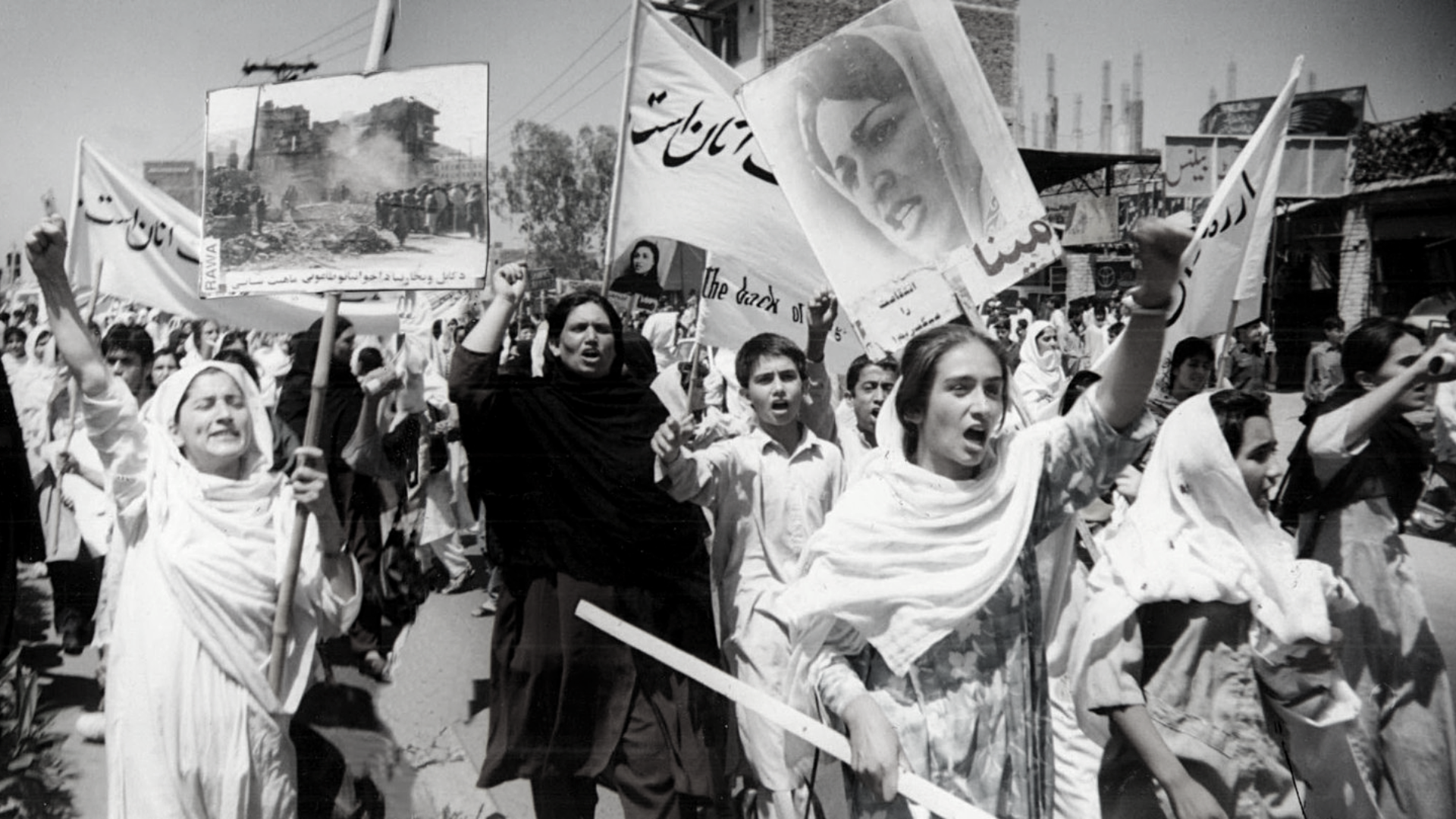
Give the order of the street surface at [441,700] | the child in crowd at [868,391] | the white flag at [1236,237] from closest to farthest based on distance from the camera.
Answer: the white flag at [1236,237], the street surface at [441,700], the child in crowd at [868,391]

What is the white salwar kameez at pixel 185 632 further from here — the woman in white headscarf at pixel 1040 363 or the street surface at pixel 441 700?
the woman in white headscarf at pixel 1040 363

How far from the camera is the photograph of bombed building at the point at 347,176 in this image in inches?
109

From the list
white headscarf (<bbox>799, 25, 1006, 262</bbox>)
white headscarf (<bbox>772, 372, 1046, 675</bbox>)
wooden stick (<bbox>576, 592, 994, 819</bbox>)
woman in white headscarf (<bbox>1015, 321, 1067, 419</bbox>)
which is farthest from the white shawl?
woman in white headscarf (<bbox>1015, 321, 1067, 419</bbox>)

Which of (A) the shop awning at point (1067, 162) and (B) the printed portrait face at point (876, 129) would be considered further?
(A) the shop awning at point (1067, 162)

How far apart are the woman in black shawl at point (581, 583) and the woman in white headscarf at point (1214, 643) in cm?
108

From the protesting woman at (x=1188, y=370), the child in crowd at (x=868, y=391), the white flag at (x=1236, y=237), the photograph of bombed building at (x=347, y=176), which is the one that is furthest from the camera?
the child in crowd at (x=868, y=391)

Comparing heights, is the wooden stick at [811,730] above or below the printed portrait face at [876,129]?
below

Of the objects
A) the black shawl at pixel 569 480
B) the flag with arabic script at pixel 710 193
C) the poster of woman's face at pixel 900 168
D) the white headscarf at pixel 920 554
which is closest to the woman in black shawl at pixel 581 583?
the black shawl at pixel 569 480

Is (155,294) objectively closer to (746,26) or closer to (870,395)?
(870,395)

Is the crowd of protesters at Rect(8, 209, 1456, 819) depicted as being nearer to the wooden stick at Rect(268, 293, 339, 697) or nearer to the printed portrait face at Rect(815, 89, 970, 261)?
the wooden stick at Rect(268, 293, 339, 697)

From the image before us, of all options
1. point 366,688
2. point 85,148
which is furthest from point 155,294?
point 366,688

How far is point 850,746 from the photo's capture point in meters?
2.04

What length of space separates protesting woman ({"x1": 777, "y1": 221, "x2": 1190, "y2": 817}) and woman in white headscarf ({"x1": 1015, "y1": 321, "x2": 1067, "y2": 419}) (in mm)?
5659

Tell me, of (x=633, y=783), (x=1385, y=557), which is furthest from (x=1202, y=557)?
(x=633, y=783)
